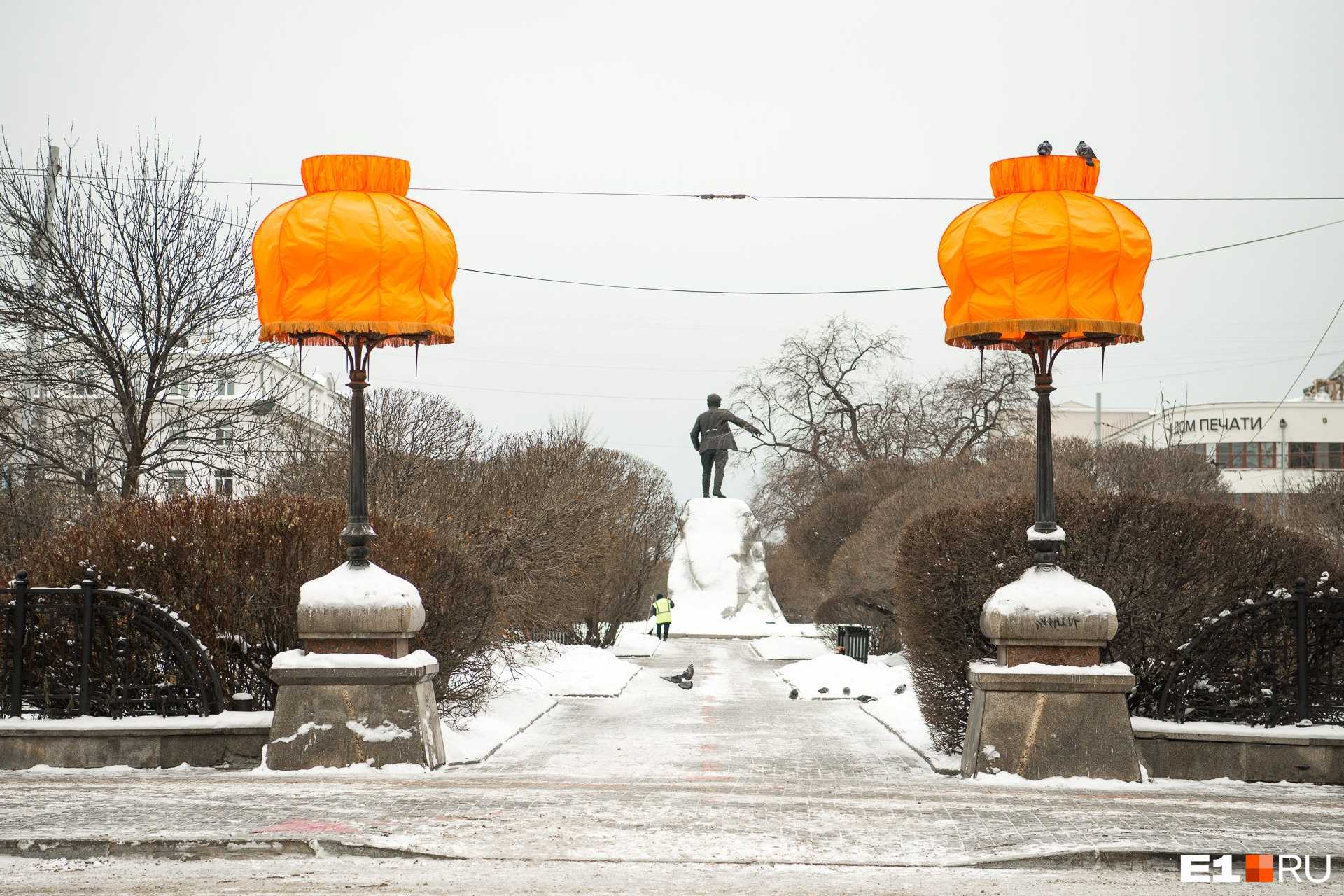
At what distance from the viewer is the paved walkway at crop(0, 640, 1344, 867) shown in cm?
780

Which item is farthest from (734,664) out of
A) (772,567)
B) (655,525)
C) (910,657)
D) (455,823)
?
(772,567)

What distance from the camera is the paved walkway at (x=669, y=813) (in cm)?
780

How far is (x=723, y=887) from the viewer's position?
7168 mm

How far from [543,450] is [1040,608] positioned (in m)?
25.4

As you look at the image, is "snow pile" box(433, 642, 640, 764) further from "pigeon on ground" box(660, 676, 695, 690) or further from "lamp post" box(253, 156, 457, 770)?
"lamp post" box(253, 156, 457, 770)

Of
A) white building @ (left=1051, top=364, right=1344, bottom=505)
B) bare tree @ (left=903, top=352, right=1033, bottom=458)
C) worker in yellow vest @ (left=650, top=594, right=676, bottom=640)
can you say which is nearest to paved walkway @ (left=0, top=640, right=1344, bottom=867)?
worker in yellow vest @ (left=650, top=594, right=676, bottom=640)

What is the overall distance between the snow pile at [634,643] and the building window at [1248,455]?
50.4 meters

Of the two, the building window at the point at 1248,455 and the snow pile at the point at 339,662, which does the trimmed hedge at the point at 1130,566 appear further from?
the building window at the point at 1248,455

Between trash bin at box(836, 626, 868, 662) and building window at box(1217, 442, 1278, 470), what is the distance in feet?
165

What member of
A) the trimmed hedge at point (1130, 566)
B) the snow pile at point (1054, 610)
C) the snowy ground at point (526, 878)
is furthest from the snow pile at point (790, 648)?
the snowy ground at point (526, 878)

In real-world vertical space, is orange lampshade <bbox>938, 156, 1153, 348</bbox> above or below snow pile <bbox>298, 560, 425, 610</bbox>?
above

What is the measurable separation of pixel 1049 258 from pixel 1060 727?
140 inches

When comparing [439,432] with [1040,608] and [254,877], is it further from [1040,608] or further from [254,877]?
[254,877]

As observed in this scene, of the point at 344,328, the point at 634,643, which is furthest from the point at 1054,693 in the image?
the point at 634,643
